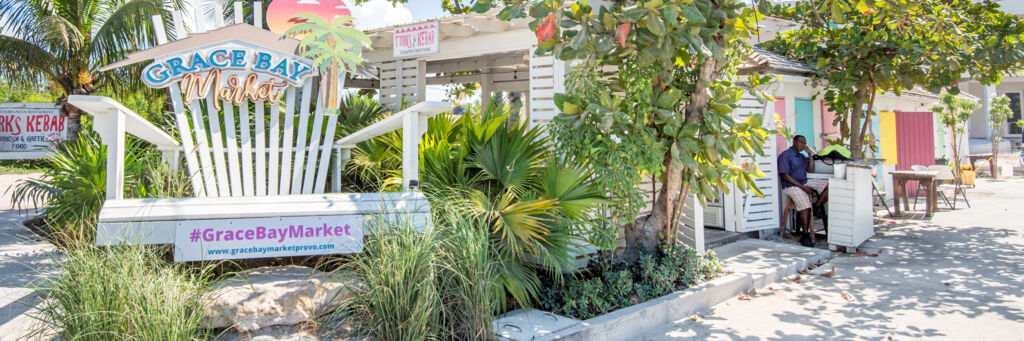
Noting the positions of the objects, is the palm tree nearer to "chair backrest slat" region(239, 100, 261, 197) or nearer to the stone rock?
"chair backrest slat" region(239, 100, 261, 197)

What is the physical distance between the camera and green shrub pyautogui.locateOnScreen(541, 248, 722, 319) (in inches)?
199

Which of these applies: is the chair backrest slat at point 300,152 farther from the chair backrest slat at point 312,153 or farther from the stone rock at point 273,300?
the stone rock at point 273,300

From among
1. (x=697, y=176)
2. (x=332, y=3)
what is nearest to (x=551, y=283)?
(x=697, y=176)

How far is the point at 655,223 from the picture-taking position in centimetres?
614

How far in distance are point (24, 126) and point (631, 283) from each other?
1654 centimetres

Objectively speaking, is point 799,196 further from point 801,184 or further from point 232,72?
point 232,72

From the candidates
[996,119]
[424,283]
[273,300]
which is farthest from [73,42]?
[996,119]

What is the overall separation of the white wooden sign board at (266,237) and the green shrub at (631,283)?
168 cm

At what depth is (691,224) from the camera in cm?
691

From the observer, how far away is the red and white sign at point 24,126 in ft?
51.1

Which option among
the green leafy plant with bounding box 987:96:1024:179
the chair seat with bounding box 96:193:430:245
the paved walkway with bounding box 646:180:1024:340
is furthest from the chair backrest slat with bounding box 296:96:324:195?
the green leafy plant with bounding box 987:96:1024:179

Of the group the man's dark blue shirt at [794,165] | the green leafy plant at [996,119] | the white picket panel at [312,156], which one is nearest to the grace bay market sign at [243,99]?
the white picket panel at [312,156]

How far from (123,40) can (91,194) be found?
5207 mm

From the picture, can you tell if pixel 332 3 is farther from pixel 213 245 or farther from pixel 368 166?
pixel 213 245
